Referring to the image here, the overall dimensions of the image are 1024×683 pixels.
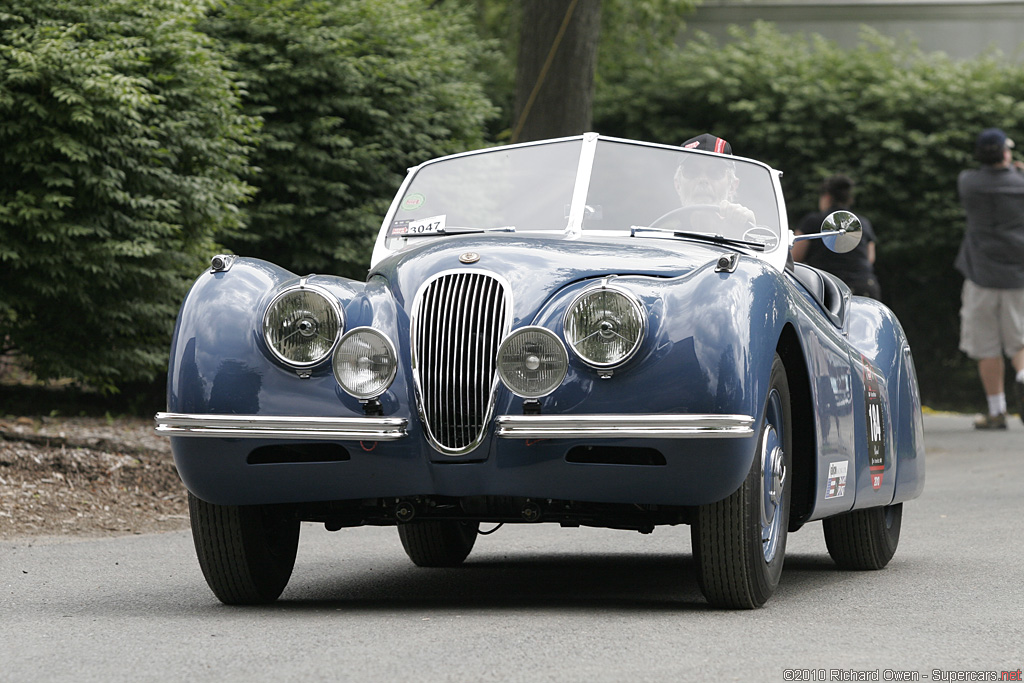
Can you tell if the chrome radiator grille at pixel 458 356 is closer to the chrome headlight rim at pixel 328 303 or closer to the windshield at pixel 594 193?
the chrome headlight rim at pixel 328 303

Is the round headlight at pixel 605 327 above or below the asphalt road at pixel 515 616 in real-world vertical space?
above

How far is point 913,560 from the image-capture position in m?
6.49

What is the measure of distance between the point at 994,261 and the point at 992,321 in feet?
1.81

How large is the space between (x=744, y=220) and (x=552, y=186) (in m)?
0.81

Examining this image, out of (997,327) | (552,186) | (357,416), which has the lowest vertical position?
(997,327)

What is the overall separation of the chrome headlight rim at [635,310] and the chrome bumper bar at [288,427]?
1.86 feet

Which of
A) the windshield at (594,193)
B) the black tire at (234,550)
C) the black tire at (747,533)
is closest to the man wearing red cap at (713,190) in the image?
the windshield at (594,193)

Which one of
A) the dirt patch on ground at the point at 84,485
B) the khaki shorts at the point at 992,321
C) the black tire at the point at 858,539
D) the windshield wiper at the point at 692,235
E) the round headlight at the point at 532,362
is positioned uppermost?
the windshield wiper at the point at 692,235

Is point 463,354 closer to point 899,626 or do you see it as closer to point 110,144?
A: point 899,626

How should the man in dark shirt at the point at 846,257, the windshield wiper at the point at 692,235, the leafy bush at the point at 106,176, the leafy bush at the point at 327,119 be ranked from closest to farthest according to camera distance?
1. the windshield wiper at the point at 692,235
2. the leafy bush at the point at 106,176
3. the man in dark shirt at the point at 846,257
4. the leafy bush at the point at 327,119

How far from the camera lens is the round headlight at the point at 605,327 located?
14.5 feet

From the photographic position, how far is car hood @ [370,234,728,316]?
184 inches

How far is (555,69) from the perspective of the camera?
12.4 metres

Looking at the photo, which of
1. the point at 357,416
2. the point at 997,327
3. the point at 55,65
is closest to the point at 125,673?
the point at 357,416
